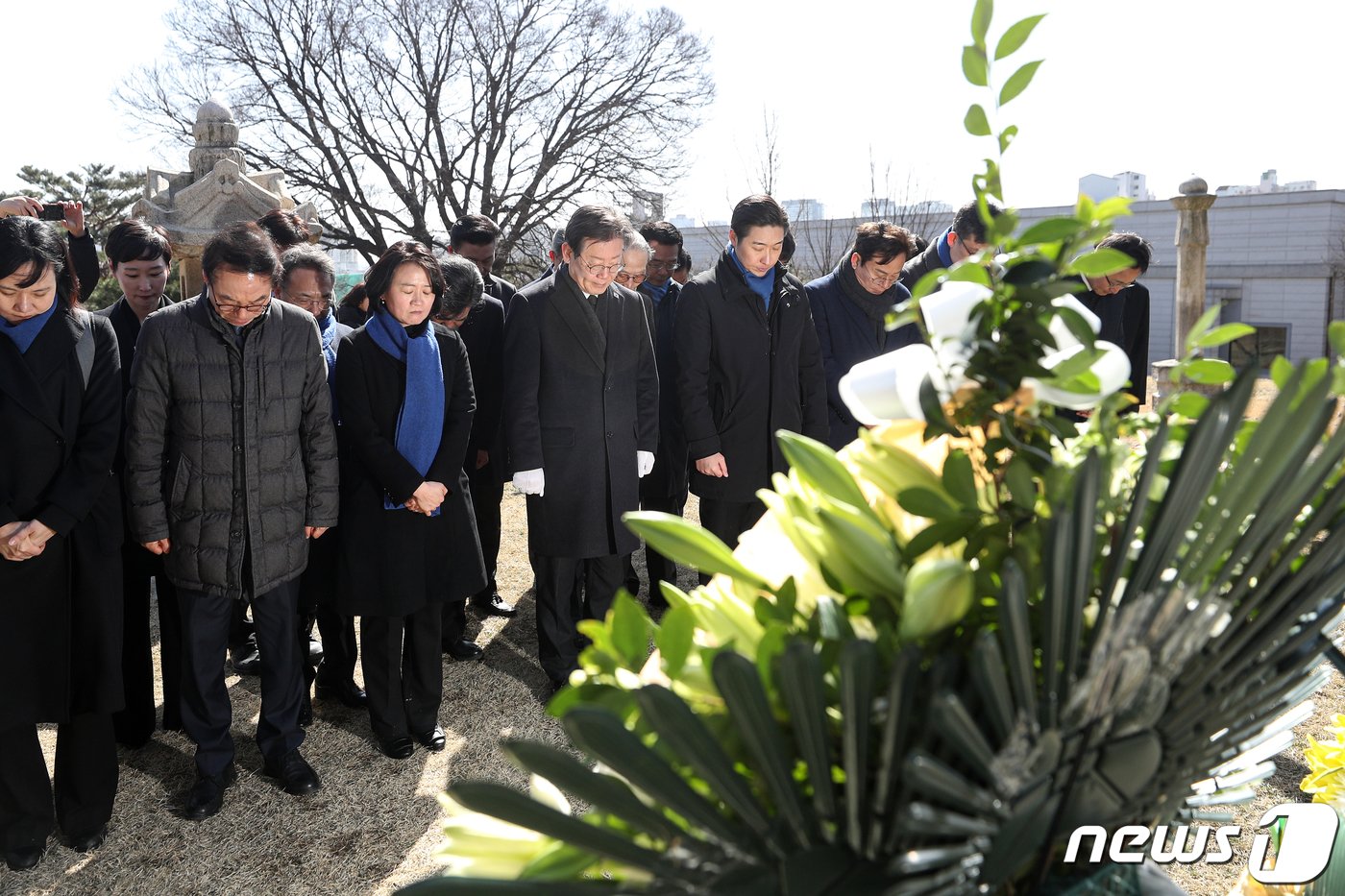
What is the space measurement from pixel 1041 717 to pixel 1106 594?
0.08 meters

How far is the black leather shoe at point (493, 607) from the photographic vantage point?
561 cm

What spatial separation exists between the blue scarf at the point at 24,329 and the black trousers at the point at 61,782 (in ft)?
3.80

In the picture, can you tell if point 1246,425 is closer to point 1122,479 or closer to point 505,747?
point 1122,479

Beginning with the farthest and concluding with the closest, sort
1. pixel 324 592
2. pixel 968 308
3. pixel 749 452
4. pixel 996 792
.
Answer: pixel 749 452 < pixel 324 592 < pixel 968 308 < pixel 996 792

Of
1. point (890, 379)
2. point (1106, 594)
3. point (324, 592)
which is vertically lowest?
point (324, 592)

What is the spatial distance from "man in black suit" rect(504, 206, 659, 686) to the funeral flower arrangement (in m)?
3.68

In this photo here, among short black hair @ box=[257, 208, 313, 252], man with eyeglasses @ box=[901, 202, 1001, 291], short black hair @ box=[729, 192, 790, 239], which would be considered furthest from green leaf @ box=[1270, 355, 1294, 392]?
short black hair @ box=[257, 208, 313, 252]

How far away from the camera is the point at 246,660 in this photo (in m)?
4.69

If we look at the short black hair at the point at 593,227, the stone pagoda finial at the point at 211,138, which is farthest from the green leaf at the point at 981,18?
the stone pagoda finial at the point at 211,138

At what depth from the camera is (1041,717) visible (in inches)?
22.9

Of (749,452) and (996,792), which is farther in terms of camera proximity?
(749,452)

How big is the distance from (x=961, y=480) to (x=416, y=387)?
3.39 metres

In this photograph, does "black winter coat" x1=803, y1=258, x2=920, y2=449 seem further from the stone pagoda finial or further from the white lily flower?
the stone pagoda finial

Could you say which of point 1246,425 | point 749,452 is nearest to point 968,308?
point 1246,425
